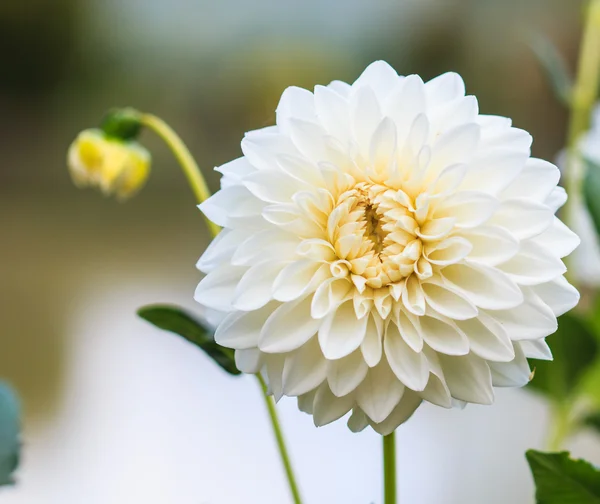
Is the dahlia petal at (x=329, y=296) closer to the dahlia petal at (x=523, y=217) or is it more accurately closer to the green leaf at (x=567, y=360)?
A: the dahlia petal at (x=523, y=217)

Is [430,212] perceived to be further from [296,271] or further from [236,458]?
[236,458]

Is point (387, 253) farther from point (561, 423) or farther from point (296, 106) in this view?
point (561, 423)

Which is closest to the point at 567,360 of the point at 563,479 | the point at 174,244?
the point at 563,479

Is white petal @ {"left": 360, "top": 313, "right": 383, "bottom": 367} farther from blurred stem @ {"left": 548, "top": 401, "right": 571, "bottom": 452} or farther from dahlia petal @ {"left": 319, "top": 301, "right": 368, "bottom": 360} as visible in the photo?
blurred stem @ {"left": 548, "top": 401, "right": 571, "bottom": 452}

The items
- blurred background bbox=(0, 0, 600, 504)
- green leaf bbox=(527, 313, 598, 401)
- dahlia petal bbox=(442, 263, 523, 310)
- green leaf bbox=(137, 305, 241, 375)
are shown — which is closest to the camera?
dahlia petal bbox=(442, 263, 523, 310)

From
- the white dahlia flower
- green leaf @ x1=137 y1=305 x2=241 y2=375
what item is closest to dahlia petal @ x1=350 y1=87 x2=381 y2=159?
the white dahlia flower

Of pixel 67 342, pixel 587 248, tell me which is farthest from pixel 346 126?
pixel 67 342

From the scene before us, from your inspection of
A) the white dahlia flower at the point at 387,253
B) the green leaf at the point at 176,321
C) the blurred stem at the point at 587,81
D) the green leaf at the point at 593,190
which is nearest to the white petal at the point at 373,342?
the white dahlia flower at the point at 387,253
